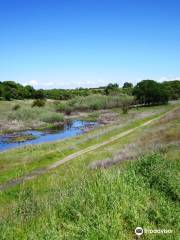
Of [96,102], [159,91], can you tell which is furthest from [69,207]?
[96,102]

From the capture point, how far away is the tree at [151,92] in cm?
11605

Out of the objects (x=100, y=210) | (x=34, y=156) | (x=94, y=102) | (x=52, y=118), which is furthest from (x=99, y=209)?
(x=94, y=102)

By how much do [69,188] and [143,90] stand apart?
11016 centimetres

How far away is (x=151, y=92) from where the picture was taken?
116 metres

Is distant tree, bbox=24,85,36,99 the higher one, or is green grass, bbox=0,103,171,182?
distant tree, bbox=24,85,36,99

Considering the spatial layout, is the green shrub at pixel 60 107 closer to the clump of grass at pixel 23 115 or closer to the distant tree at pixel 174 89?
the clump of grass at pixel 23 115

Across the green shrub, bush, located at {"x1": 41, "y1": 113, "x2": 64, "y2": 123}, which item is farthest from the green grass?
the green shrub

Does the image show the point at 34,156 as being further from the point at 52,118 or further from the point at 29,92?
the point at 29,92

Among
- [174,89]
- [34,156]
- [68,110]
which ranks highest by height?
[174,89]

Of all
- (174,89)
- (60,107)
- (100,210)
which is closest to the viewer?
(100,210)

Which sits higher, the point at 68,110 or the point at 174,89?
the point at 174,89

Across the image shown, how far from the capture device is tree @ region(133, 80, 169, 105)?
381 feet

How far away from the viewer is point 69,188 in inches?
413

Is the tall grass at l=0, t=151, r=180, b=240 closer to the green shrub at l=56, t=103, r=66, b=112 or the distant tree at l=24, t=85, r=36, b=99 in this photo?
the green shrub at l=56, t=103, r=66, b=112
